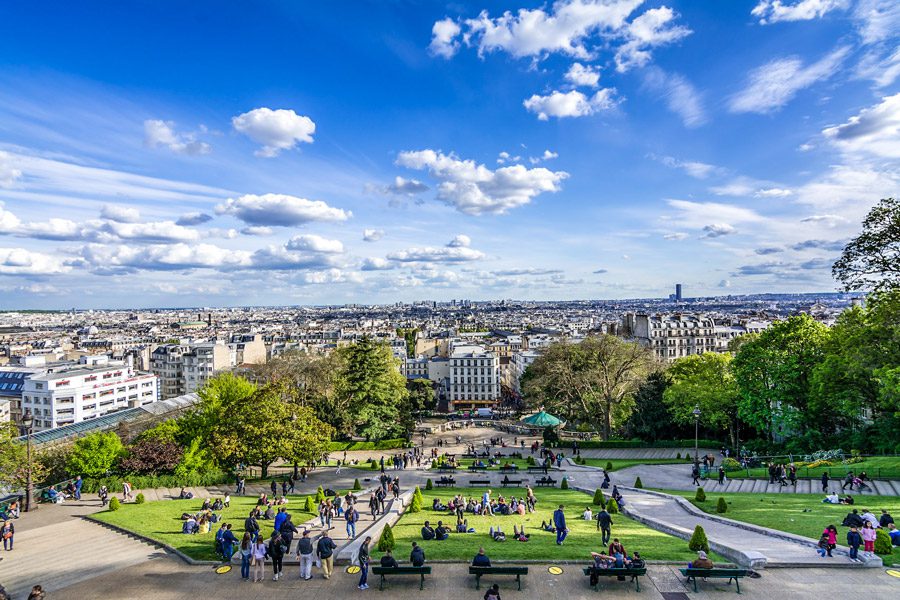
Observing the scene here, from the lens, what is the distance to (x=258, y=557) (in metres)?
16.0

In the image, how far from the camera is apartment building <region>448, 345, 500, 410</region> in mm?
105531

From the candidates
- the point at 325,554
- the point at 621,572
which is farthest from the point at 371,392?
the point at 621,572

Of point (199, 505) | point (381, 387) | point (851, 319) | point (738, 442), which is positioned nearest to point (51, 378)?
point (381, 387)

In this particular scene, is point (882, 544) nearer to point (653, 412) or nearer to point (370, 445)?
point (653, 412)

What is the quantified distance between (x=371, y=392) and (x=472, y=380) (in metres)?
53.1

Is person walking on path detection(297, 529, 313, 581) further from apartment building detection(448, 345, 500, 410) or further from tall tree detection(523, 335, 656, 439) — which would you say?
apartment building detection(448, 345, 500, 410)

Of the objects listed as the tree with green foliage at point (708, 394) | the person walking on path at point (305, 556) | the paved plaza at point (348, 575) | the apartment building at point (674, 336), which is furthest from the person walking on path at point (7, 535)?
the apartment building at point (674, 336)

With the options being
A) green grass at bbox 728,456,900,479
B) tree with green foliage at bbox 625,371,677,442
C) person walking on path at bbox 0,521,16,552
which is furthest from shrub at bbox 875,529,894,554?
tree with green foliage at bbox 625,371,677,442

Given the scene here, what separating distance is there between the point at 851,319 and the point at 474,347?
7811 centimetres

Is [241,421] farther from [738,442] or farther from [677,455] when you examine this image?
[738,442]

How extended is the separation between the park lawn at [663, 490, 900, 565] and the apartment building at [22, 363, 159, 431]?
78812 millimetres

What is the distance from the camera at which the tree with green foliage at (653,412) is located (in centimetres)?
5025

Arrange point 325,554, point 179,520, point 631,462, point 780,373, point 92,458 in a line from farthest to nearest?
point 631,462
point 780,373
point 92,458
point 179,520
point 325,554

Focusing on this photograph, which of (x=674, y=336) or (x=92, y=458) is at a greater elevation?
(x=674, y=336)
